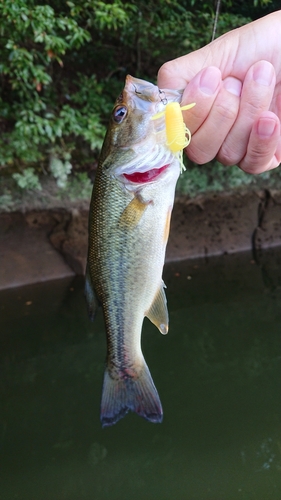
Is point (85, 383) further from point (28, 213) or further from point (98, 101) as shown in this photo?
point (98, 101)

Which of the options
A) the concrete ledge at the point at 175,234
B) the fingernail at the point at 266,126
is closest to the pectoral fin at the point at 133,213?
the fingernail at the point at 266,126

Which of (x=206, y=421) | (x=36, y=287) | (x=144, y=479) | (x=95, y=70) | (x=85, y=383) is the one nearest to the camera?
(x=144, y=479)

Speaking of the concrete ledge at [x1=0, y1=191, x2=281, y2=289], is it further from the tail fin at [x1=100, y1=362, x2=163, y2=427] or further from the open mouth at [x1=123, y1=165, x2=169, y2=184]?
the open mouth at [x1=123, y1=165, x2=169, y2=184]

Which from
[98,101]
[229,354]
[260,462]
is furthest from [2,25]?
[260,462]

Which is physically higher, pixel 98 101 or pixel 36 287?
pixel 98 101

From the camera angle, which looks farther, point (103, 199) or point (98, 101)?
point (98, 101)

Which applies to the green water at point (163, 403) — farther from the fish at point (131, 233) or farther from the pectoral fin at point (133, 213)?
the pectoral fin at point (133, 213)
